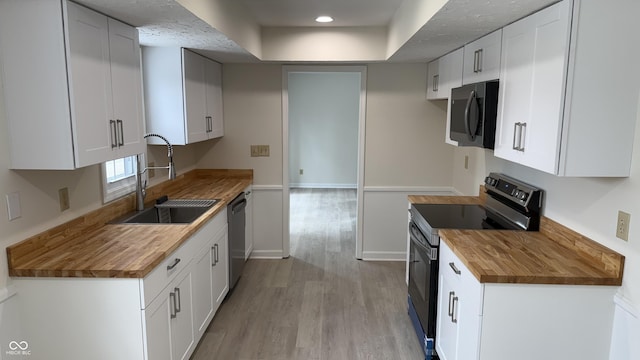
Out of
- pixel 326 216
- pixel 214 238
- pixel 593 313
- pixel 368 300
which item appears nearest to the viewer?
pixel 593 313

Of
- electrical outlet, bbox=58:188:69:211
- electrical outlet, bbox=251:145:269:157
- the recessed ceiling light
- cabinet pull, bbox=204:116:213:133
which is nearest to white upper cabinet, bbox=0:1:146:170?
electrical outlet, bbox=58:188:69:211

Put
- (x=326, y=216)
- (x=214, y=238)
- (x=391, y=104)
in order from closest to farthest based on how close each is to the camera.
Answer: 1. (x=214, y=238)
2. (x=391, y=104)
3. (x=326, y=216)

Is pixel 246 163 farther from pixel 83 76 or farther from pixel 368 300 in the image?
pixel 83 76

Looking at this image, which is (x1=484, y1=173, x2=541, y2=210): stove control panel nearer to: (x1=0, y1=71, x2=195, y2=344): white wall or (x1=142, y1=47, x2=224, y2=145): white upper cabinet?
(x1=142, y1=47, x2=224, y2=145): white upper cabinet

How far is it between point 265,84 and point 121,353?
3081 mm

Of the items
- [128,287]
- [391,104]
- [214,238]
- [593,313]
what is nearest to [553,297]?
[593,313]

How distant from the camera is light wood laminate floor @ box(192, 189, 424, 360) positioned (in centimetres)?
294

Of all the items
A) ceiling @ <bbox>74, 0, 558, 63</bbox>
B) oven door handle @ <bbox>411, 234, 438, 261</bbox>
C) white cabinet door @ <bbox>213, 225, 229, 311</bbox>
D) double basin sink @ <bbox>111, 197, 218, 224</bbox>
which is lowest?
white cabinet door @ <bbox>213, 225, 229, 311</bbox>

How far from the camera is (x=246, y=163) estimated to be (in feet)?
15.1

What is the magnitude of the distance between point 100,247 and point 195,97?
5.55 ft

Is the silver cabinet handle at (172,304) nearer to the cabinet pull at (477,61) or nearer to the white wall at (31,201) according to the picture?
the white wall at (31,201)

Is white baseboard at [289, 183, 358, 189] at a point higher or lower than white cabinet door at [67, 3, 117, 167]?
lower

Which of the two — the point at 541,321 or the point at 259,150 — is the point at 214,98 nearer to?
the point at 259,150

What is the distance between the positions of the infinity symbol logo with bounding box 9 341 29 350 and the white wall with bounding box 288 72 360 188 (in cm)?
686
